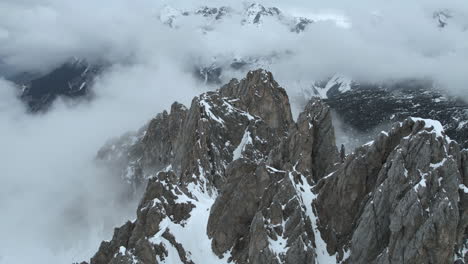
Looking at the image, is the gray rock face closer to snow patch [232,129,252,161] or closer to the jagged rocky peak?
the jagged rocky peak

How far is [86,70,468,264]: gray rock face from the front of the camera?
89.4 meters

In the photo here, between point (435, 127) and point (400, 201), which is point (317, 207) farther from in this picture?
point (435, 127)

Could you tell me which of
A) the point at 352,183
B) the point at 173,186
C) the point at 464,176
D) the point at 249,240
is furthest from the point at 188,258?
the point at 464,176

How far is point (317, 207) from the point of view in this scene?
11281 cm

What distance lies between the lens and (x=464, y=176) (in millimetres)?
95688

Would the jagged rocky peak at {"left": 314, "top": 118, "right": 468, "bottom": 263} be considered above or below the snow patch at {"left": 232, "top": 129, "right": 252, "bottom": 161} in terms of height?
below

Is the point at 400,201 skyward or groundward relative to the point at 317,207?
groundward

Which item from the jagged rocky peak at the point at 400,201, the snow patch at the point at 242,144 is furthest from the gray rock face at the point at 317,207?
the snow patch at the point at 242,144

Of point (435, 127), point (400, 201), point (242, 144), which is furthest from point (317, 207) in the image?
point (242, 144)

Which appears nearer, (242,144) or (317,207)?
(317,207)

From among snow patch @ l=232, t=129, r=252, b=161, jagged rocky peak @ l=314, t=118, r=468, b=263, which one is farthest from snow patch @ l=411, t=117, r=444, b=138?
snow patch @ l=232, t=129, r=252, b=161

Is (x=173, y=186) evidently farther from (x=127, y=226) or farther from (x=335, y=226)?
(x=335, y=226)

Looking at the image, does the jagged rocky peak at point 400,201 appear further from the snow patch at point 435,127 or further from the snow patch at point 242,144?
the snow patch at point 242,144

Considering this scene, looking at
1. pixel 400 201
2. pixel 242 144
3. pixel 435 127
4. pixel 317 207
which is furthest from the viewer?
pixel 242 144
